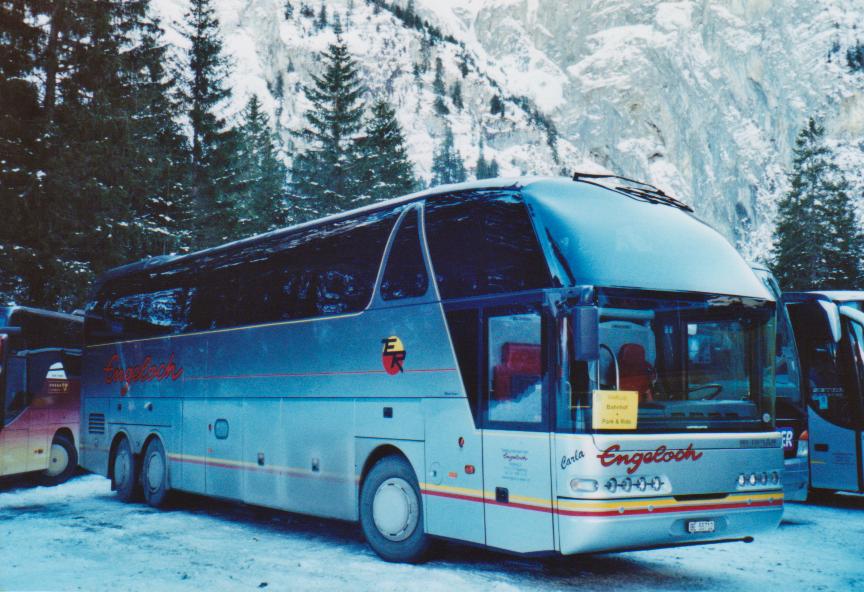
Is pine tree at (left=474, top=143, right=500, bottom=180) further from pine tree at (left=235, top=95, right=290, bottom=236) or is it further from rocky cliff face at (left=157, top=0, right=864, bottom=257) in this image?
pine tree at (left=235, top=95, right=290, bottom=236)

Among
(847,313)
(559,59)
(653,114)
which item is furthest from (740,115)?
(847,313)

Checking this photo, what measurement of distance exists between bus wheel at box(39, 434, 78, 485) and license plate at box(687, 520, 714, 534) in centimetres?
1172

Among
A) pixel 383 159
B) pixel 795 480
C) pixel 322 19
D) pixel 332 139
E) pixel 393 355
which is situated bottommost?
pixel 795 480

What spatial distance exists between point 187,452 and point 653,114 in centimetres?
14106

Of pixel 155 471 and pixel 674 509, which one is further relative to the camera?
pixel 155 471

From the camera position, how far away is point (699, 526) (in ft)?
23.7

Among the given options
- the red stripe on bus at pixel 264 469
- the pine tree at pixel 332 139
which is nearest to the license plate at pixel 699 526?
the red stripe on bus at pixel 264 469

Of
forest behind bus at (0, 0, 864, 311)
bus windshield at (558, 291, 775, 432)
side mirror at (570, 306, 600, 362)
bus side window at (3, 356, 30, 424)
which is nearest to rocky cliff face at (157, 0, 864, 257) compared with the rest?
forest behind bus at (0, 0, 864, 311)

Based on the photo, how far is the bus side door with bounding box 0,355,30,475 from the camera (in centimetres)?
1380

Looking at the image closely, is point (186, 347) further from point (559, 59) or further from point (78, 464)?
point (559, 59)

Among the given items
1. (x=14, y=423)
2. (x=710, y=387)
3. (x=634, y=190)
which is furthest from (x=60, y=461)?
(x=710, y=387)

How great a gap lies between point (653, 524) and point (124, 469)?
9326 mm

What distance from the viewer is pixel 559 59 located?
163 meters

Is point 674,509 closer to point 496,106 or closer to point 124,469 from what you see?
point 124,469
